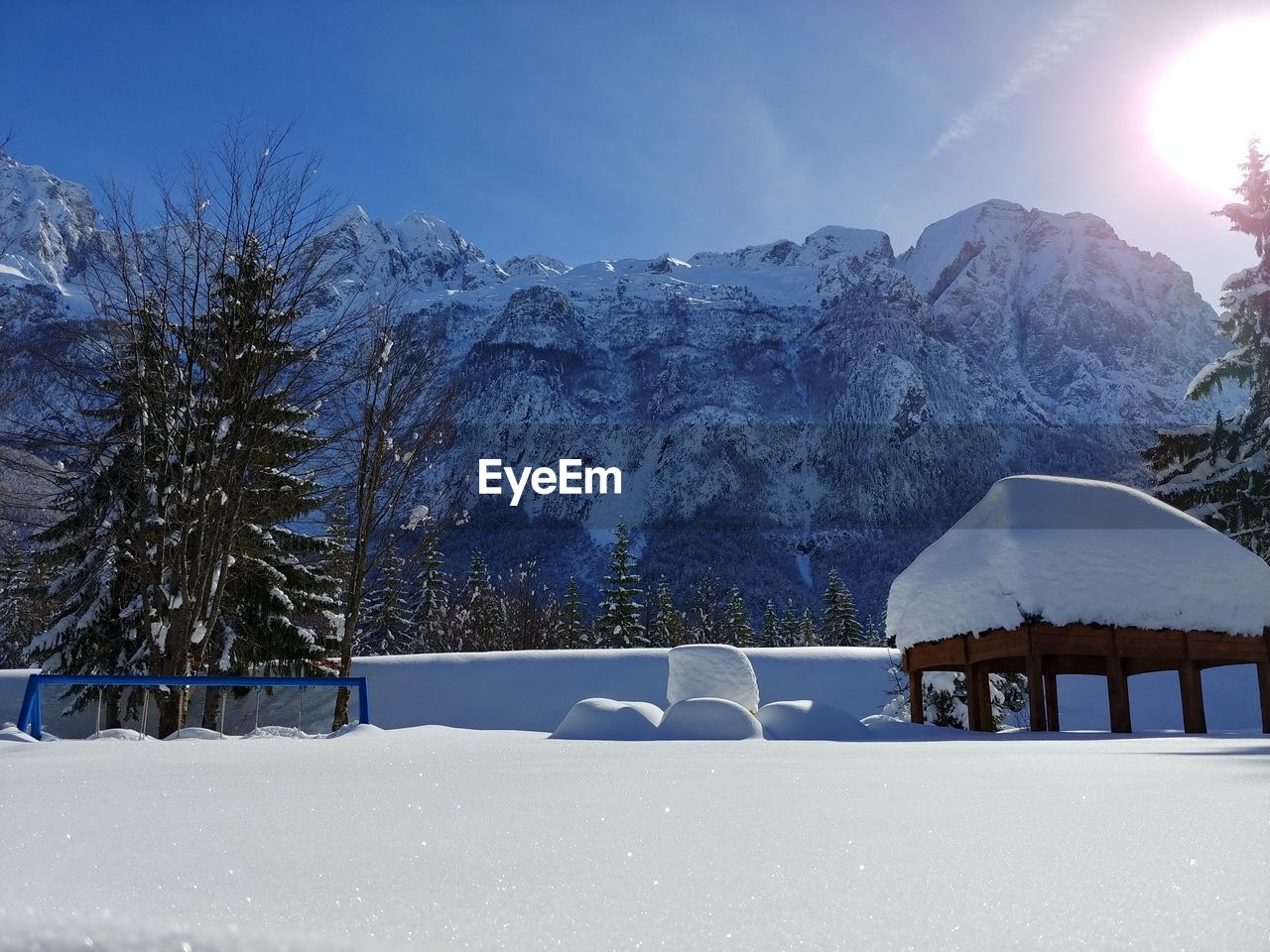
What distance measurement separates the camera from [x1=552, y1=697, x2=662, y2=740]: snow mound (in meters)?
7.66

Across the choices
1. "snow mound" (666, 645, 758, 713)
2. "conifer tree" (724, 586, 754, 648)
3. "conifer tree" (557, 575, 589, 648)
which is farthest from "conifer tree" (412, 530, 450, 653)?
"snow mound" (666, 645, 758, 713)

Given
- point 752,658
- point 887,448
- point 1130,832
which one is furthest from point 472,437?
point 1130,832

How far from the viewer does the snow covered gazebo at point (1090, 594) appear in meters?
11.4

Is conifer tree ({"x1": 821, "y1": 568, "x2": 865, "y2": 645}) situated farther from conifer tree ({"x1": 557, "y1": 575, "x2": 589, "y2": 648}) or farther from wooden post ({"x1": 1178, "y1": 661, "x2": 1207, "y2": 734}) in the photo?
wooden post ({"x1": 1178, "y1": 661, "x2": 1207, "y2": 734})

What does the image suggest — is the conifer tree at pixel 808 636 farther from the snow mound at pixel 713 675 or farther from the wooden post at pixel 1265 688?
the snow mound at pixel 713 675

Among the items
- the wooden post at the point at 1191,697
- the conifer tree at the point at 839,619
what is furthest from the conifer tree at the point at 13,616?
the conifer tree at the point at 839,619

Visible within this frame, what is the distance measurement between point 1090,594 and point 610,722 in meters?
6.86

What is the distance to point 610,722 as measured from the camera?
7.88 m

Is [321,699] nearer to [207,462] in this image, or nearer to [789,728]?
[207,462]

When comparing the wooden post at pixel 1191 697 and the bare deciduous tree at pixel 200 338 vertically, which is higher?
the bare deciduous tree at pixel 200 338

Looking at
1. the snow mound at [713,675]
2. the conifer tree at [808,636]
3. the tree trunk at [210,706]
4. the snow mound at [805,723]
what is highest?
the conifer tree at [808,636]

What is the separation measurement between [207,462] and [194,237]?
9.43 ft

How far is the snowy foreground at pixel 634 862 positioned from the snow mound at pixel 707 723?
4597mm

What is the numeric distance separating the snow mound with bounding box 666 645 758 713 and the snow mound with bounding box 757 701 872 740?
10.2 ft
